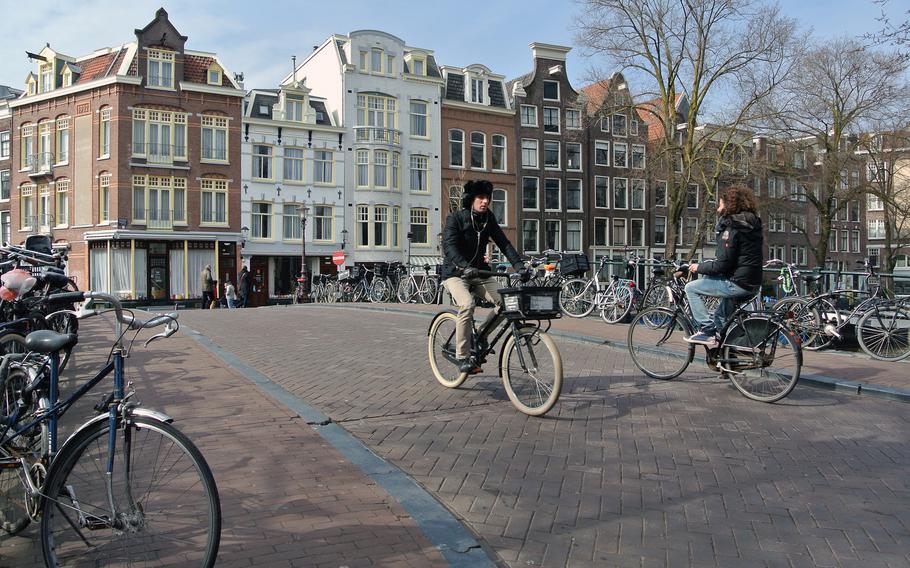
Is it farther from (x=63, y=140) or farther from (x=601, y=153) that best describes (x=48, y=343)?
(x=601, y=153)

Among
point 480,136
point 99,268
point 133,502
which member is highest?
point 480,136

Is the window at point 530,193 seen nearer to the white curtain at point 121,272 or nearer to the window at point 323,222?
the window at point 323,222

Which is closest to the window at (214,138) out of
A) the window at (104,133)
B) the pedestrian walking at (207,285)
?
the window at (104,133)

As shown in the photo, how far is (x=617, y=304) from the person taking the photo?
43.9 ft

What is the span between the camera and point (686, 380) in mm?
7047

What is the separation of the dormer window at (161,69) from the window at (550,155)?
831 inches

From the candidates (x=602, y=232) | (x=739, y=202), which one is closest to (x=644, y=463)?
(x=739, y=202)

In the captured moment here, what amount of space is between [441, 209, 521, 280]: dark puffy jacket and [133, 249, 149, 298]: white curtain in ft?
102

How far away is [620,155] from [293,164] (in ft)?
67.8

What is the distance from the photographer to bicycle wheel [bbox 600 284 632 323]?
1319 centimetres

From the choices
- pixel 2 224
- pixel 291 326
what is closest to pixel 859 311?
pixel 291 326

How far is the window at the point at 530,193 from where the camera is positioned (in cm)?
4231

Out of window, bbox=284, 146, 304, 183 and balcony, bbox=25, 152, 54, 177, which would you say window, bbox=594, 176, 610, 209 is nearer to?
window, bbox=284, 146, 304, 183

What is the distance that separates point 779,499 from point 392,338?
22.7ft
